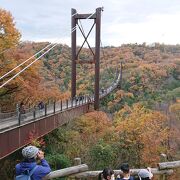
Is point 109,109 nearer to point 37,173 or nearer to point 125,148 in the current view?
point 125,148

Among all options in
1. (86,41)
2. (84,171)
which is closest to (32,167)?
(84,171)

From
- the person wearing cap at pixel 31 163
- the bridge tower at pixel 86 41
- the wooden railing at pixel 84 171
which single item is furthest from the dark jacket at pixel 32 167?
the bridge tower at pixel 86 41

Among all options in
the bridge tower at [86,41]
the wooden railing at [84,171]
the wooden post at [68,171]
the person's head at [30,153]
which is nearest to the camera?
the person's head at [30,153]

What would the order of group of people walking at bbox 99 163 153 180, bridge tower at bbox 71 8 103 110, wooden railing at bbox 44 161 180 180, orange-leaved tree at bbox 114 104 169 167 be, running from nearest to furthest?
group of people walking at bbox 99 163 153 180 → wooden railing at bbox 44 161 180 180 → orange-leaved tree at bbox 114 104 169 167 → bridge tower at bbox 71 8 103 110

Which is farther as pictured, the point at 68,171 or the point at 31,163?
the point at 68,171

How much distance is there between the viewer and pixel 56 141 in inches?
1003

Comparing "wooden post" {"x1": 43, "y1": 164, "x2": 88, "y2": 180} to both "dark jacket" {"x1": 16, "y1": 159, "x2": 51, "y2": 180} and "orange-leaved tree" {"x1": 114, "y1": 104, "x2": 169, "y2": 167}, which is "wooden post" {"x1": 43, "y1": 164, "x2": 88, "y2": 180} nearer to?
"dark jacket" {"x1": 16, "y1": 159, "x2": 51, "y2": 180}

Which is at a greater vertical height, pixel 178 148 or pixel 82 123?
pixel 82 123

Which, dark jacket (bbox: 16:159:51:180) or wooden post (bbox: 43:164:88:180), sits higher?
dark jacket (bbox: 16:159:51:180)

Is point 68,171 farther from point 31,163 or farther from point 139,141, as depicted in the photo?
point 139,141

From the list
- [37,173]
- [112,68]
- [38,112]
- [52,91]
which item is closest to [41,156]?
Answer: [37,173]

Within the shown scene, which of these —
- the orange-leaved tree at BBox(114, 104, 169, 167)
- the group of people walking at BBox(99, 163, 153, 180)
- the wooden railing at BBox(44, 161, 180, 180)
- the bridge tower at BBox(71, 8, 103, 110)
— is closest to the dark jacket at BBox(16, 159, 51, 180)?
the group of people walking at BBox(99, 163, 153, 180)

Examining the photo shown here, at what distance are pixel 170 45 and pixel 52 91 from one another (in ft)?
371

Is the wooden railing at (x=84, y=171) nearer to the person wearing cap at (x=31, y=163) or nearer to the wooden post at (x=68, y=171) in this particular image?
the wooden post at (x=68, y=171)
